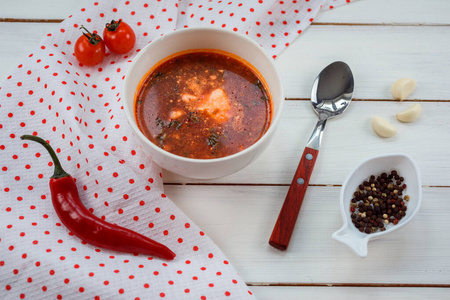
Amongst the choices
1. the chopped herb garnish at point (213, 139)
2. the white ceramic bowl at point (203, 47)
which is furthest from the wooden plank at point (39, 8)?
the chopped herb garnish at point (213, 139)

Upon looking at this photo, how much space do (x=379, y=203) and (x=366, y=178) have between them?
0.11m

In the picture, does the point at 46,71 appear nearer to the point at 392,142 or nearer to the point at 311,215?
the point at 311,215

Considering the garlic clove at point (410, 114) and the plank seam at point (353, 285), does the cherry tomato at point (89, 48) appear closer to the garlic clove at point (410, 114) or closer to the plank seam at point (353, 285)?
the plank seam at point (353, 285)

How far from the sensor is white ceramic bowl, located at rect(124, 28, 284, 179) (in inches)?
57.2

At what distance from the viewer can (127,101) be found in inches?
60.5

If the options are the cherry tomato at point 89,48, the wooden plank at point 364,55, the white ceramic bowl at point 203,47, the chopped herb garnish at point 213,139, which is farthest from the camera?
the wooden plank at point 364,55

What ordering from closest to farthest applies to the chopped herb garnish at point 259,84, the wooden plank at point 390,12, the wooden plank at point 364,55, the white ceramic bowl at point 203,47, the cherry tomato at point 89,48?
the white ceramic bowl at point 203,47 → the chopped herb garnish at point 259,84 → the cherry tomato at point 89,48 → the wooden plank at point 364,55 → the wooden plank at point 390,12

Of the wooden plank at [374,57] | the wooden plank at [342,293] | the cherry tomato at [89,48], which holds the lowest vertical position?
the wooden plank at [342,293]

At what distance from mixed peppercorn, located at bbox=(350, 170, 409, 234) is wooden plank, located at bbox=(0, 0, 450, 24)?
2.37 feet

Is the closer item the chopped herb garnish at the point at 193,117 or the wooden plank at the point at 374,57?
the chopped herb garnish at the point at 193,117

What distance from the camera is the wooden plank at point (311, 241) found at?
5.32 feet

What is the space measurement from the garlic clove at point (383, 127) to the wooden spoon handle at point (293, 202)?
10.6 inches

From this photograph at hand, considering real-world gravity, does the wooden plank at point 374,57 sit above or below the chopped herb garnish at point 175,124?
below

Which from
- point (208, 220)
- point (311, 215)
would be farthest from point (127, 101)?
point (311, 215)
